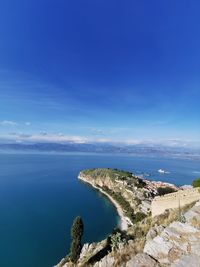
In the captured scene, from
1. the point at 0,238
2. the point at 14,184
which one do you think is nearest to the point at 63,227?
the point at 0,238

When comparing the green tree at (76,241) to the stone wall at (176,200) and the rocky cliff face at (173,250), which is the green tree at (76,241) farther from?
the rocky cliff face at (173,250)

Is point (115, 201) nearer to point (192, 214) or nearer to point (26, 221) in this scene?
point (26, 221)

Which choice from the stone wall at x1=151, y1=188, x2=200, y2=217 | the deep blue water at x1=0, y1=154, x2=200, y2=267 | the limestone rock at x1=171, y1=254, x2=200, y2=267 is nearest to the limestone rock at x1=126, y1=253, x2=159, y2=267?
the limestone rock at x1=171, y1=254, x2=200, y2=267

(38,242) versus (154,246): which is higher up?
(154,246)

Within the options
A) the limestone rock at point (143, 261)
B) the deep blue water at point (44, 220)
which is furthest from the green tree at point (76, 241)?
the limestone rock at point (143, 261)

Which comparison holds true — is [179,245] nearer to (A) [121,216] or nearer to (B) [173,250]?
(B) [173,250]

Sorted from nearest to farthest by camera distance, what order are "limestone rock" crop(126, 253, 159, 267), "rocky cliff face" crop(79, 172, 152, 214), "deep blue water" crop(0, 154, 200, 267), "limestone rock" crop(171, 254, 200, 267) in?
"limestone rock" crop(171, 254, 200, 267) → "limestone rock" crop(126, 253, 159, 267) → "deep blue water" crop(0, 154, 200, 267) → "rocky cliff face" crop(79, 172, 152, 214)

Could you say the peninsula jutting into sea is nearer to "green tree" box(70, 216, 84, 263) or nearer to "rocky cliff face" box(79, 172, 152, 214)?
"rocky cliff face" box(79, 172, 152, 214)

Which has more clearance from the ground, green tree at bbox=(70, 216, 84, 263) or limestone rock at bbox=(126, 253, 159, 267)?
limestone rock at bbox=(126, 253, 159, 267)
